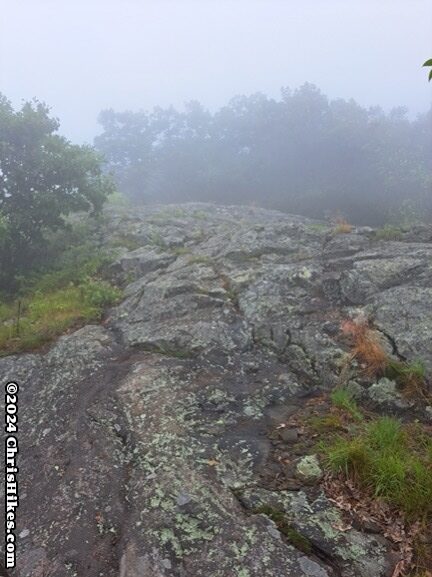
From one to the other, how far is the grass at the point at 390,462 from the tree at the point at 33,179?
576 inches

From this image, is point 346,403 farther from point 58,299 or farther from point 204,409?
point 58,299

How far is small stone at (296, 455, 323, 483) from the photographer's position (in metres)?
6.57

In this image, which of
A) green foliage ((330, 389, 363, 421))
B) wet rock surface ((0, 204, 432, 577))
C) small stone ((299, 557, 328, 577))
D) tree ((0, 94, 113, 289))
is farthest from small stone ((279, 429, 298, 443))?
tree ((0, 94, 113, 289))

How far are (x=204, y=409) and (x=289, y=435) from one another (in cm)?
163

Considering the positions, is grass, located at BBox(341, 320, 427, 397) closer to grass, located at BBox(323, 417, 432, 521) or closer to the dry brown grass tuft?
the dry brown grass tuft

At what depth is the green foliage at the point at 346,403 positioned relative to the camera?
25.6 ft

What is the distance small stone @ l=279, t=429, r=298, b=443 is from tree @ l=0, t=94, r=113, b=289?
44.1 ft

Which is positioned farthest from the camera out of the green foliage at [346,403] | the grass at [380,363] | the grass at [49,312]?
the grass at [49,312]

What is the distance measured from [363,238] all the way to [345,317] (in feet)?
19.1

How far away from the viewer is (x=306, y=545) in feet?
18.4

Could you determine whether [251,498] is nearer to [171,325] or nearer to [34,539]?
[34,539]

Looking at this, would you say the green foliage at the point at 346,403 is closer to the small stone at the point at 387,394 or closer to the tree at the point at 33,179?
the small stone at the point at 387,394

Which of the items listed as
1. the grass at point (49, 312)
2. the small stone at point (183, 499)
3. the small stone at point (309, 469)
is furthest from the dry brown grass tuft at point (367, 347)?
the grass at point (49, 312)

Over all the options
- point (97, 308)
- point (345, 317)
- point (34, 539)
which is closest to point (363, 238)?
point (345, 317)
